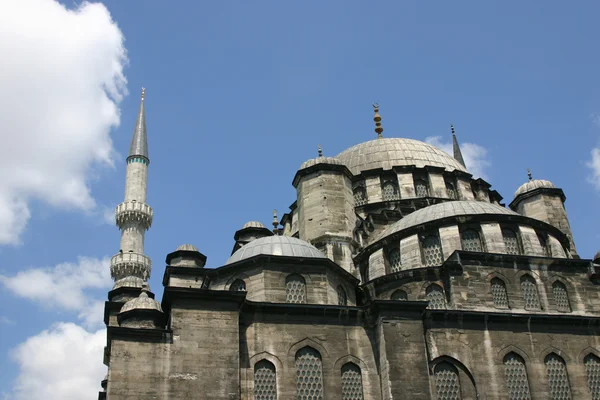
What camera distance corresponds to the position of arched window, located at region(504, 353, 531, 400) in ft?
56.2

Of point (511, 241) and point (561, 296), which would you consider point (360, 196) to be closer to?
point (511, 241)

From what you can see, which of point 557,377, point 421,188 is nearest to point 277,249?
point 557,377

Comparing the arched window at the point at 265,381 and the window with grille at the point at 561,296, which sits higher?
the window with grille at the point at 561,296

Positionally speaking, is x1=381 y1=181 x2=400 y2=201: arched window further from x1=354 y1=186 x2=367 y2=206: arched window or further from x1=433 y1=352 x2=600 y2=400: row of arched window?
x1=433 y1=352 x2=600 y2=400: row of arched window

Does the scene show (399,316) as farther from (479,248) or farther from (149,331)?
(149,331)

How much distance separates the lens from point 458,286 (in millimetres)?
18781

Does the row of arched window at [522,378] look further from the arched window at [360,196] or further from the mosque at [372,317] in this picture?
the arched window at [360,196]

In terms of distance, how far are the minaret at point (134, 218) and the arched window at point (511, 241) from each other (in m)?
15.7

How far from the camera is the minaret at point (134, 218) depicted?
106ft

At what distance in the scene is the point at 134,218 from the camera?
34.1m

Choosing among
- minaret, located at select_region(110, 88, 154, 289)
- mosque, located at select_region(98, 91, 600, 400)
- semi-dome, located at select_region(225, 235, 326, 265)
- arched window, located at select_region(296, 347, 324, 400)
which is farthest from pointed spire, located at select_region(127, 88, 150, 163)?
arched window, located at select_region(296, 347, 324, 400)

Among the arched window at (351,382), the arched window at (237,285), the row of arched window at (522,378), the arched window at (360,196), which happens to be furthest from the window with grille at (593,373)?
the arched window at (360,196)

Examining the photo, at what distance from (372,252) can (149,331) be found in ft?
27.2

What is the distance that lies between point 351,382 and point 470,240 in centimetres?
612
